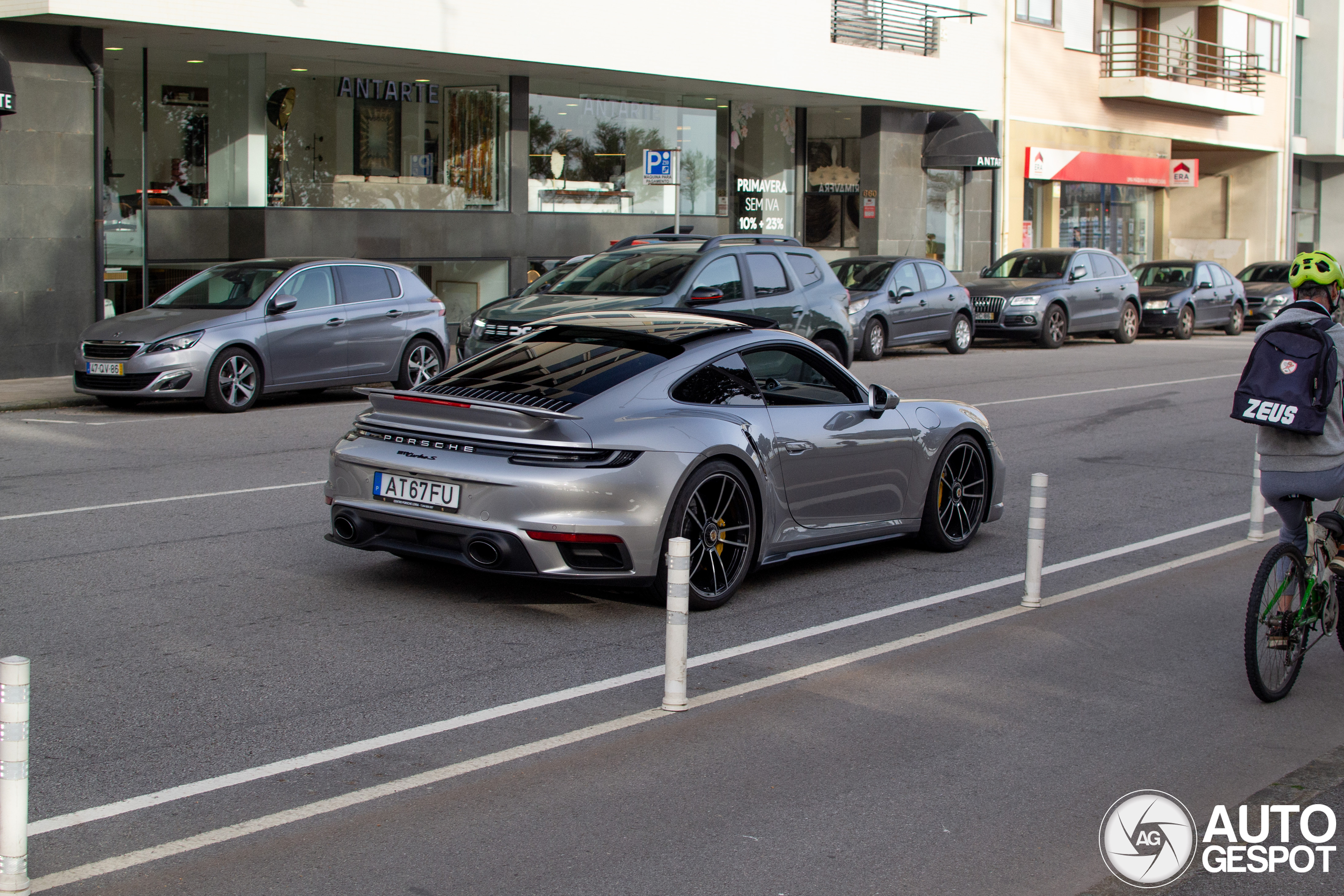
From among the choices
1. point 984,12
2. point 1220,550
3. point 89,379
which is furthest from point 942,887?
point 984,12

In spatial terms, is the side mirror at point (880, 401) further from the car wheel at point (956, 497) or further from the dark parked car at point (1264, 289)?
the dark parked car at point (1264, 289)

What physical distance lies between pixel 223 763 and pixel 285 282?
1158cm

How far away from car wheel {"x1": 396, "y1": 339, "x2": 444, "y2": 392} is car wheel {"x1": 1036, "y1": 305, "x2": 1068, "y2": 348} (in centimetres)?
1321

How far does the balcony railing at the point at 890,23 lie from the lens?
29.4m

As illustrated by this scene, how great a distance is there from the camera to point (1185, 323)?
103 ft

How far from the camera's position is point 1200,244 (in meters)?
48.0

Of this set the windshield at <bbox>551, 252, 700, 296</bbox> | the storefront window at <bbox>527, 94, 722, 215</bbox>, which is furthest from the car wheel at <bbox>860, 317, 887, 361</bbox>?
the windshield at <bbox>551, 252, 700, 296</bbox>

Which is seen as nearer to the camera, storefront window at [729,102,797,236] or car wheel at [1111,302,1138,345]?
car wheel at [1111,302,1138,345]

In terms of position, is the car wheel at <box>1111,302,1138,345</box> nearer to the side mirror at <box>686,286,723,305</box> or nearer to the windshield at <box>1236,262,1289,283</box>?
the windshield at <box>1236,262,1289,283</box>

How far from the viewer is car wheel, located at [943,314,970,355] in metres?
25.1

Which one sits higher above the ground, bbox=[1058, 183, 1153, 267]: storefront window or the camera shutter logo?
bbox=[1058, 183, 1153, 267]: storefront window

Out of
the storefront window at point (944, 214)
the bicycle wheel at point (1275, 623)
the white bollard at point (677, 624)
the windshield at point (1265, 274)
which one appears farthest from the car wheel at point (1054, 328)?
the white bollard at point (677, 624)

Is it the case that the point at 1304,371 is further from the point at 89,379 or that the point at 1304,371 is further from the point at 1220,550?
the point at 89,379
